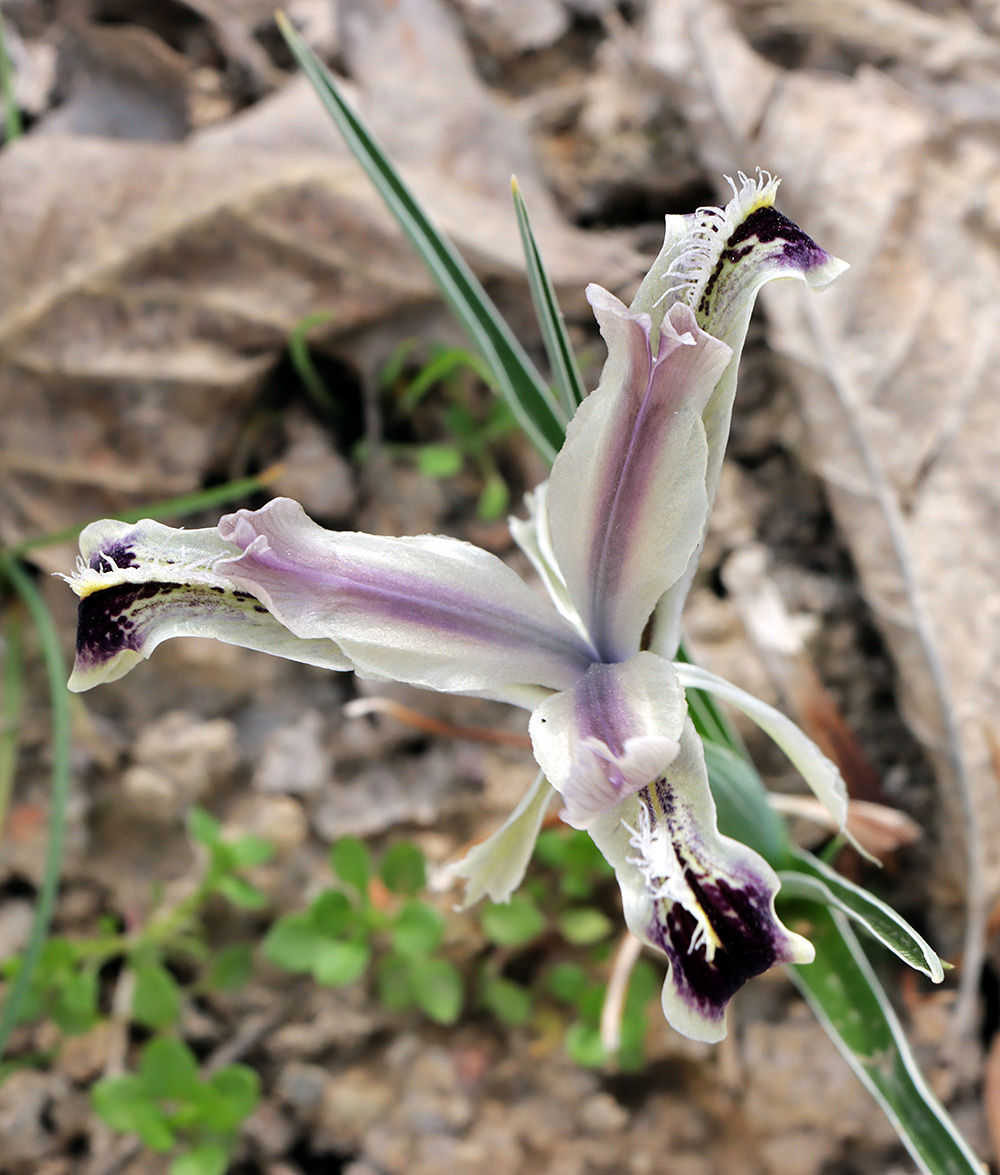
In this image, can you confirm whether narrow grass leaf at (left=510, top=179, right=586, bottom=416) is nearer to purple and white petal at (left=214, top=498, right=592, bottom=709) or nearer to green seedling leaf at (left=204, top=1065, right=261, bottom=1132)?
purple and white petal at (left=214, top=498, right=592, bottom=709)

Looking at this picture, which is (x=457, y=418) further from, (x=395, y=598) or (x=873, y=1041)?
(x=873, y=1041)

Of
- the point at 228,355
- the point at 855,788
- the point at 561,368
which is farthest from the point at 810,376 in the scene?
the point at 228,355

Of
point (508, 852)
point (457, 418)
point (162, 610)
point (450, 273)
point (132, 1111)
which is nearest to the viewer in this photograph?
point (162, 610)

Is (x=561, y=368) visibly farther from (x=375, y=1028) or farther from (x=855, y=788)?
(x=375, y=1028)

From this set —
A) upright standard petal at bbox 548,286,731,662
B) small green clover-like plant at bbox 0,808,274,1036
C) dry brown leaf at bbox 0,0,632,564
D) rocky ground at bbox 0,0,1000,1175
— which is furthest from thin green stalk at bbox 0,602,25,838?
upright standard petal at bbox 548,286,731,662

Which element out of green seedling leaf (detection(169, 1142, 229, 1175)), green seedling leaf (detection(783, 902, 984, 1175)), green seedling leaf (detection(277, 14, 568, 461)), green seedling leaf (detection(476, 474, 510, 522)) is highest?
green seedling leaf (detection(277, 14, 568, 461))

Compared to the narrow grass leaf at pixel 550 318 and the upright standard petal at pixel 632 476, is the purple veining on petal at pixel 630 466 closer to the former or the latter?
the upright standard petal at pixel 632 476

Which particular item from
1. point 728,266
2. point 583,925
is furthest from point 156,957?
point 728,266
